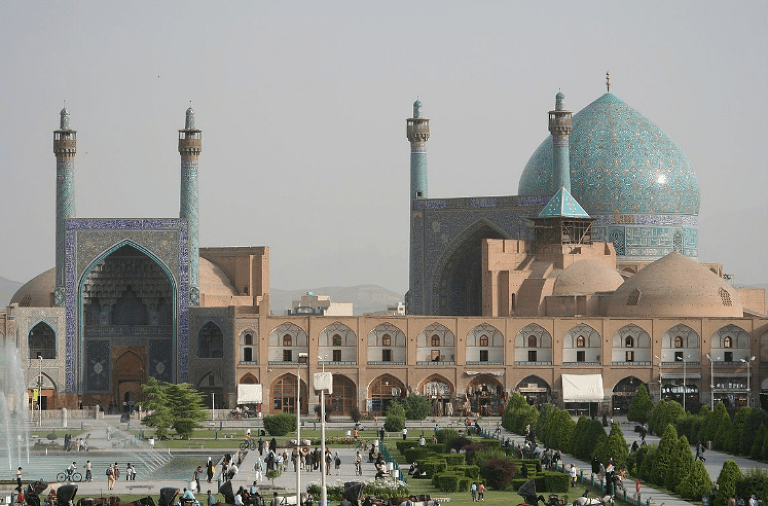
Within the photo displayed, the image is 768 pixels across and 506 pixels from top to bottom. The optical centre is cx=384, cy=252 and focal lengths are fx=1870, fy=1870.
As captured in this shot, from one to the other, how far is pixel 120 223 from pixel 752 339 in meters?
21.7

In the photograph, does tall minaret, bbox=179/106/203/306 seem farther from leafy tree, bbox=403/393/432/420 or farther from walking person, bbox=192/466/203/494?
walking person, bbox=192/466/203/494

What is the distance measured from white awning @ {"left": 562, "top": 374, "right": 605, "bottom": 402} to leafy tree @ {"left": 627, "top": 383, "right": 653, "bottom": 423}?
333 centimetres

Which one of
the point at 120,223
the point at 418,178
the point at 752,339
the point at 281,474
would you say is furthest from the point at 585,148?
the point at 281,474

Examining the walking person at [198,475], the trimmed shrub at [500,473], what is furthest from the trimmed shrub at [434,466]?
the walking person at [198,475]

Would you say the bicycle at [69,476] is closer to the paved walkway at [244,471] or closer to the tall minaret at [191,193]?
the paved walkway at [244,471]

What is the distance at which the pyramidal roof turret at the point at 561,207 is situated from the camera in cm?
6675

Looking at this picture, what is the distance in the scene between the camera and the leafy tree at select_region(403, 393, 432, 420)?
194ft

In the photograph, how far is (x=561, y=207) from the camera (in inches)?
2623

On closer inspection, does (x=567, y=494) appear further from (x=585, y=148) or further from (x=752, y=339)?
(x=585, y=148)

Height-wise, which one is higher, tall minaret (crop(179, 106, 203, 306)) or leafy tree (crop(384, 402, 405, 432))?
tall minaret (crop(179, 106, 203, 306))

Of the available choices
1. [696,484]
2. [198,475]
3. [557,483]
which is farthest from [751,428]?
[198,475]

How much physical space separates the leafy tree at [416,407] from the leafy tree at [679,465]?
2106 cm

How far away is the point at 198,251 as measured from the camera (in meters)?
64.5

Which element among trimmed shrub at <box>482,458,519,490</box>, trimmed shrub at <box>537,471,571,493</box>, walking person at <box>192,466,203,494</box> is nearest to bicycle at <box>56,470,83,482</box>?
walking person at <box>192,466,203,494</box>
